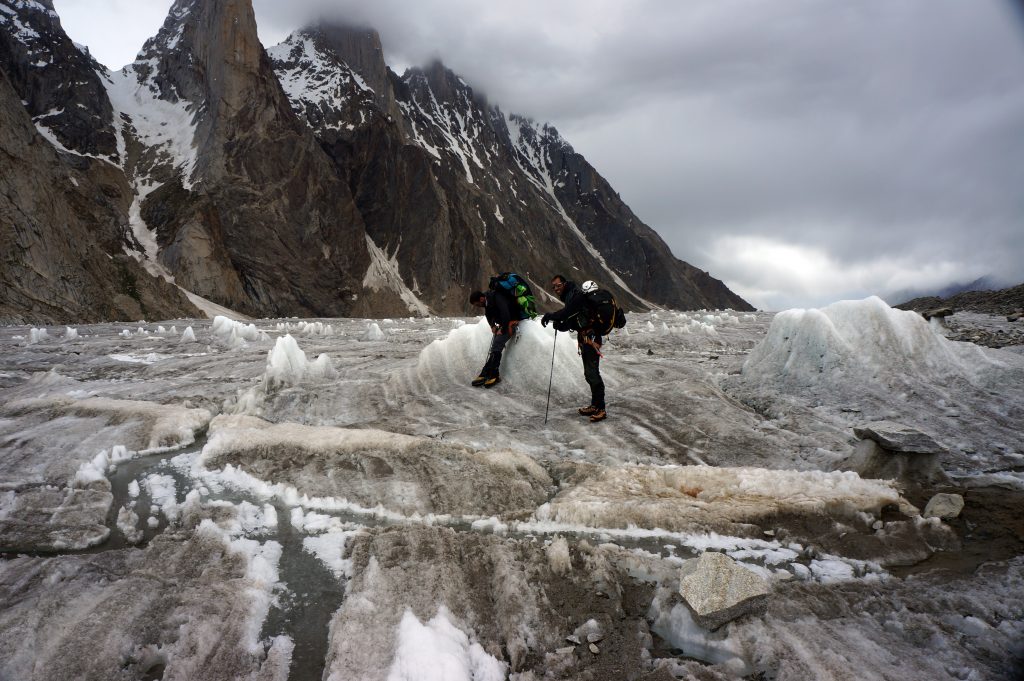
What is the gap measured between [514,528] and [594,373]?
12.2ft

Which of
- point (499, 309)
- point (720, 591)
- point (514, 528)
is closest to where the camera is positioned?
point (720, 591)

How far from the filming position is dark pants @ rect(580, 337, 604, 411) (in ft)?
25.4

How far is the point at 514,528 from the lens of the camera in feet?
14.8

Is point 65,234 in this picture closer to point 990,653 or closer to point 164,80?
point 990,653

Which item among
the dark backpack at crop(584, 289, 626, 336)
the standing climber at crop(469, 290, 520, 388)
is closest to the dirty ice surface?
the standing climber at crop(469, 290, 520, 388)

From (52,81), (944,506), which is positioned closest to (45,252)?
(944,506)

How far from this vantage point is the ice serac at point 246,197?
64.8 metres

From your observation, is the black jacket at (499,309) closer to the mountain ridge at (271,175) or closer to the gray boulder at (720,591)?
the gray boulder at (720,591)

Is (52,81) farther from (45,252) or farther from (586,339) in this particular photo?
(586,339)

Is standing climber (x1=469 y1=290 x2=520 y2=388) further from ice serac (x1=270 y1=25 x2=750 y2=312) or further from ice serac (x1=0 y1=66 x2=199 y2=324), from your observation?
ice serac (x1=270 y1=25 x2=750 y2=312)

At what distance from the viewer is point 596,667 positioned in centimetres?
287

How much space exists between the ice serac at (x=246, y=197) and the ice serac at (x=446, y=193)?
1097 cm

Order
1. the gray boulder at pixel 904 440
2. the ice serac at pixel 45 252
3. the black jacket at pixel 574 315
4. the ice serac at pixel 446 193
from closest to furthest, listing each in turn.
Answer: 1. the gray boulder at pixel 904 440
2. the black jacket at pixel 574 315
3. the ice serac at pixel 45 252
4. the ice serac at pixel 446 193

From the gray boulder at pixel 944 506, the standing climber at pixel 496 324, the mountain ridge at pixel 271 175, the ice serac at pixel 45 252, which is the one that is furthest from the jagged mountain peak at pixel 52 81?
the gray boulder at pixel 944 506
